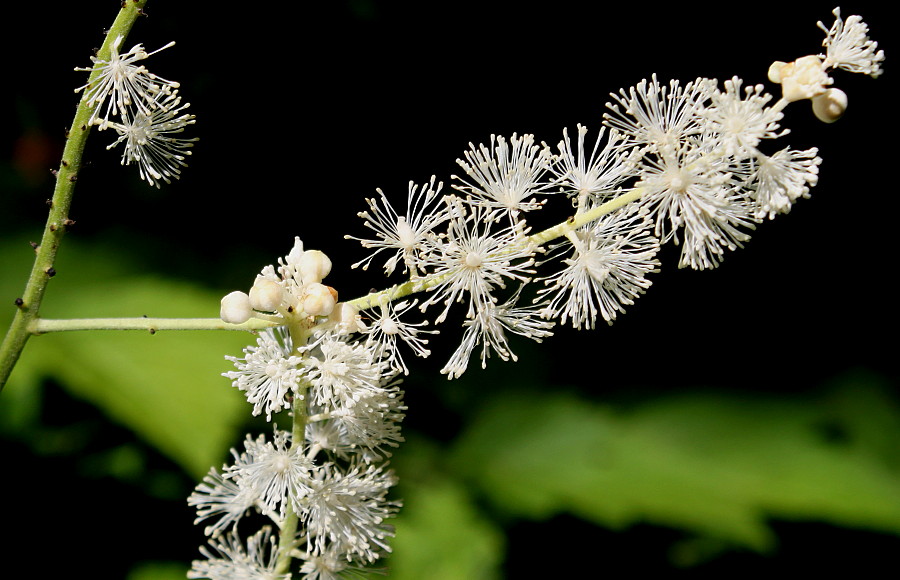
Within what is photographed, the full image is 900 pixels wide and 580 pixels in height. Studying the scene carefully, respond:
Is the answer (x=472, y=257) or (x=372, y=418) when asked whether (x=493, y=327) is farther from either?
(x=372, y=418)

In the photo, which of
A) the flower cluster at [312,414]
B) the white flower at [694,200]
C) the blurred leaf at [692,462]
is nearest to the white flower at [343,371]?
the flower cluster at [312,414]

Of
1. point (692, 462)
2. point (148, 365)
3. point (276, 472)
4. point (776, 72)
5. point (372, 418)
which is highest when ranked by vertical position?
point (692, 462)

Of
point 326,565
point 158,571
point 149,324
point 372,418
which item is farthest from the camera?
point 158,571

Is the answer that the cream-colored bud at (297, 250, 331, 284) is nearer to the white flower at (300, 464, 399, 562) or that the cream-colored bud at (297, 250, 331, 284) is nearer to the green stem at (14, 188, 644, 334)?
the green stem at (14, 188, 644, 334)

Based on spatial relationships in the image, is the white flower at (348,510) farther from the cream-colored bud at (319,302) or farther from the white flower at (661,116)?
the white flower at (661,116)

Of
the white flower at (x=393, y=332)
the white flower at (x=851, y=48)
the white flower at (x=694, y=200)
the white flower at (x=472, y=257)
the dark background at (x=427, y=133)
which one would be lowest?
the white flower at (x=393, y=332)

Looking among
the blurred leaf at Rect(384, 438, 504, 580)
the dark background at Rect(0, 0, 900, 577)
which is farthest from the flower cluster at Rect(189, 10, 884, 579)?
the dark background at Rect(0, 0, 900, 577)

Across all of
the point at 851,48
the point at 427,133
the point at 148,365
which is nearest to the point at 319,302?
the point at 851,48
